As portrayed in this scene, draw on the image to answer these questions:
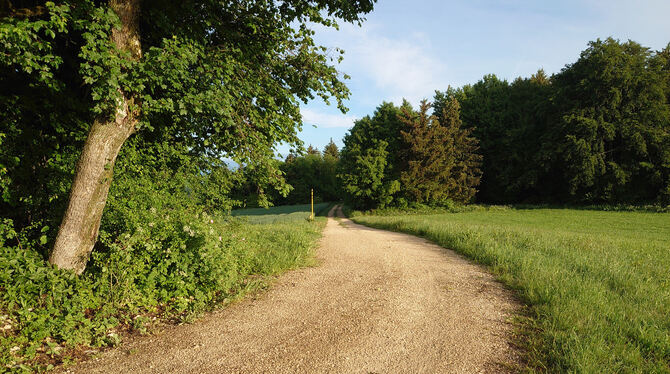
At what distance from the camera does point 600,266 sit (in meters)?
6.26

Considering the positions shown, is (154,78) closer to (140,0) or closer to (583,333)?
(140,0)

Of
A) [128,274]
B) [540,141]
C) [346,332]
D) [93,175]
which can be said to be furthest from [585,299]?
[540,141]

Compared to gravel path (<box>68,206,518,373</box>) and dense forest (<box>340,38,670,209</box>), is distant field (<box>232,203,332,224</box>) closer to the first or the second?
dense forest (<box>340,38,670,209</box>)

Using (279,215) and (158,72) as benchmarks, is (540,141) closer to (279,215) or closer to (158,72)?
(279,215)

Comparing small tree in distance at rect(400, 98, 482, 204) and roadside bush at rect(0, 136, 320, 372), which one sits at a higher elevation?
small tree in distance at rect(400, 98, 482, 204)

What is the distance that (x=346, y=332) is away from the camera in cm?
386

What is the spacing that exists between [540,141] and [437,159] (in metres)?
11.2

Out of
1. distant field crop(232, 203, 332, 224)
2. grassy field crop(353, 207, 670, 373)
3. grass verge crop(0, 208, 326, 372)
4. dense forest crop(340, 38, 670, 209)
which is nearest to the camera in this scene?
grassy field crop(353, 207, 670, 373)

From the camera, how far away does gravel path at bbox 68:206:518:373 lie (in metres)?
3.21

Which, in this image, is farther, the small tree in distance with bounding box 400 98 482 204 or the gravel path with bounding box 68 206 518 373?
the small tree in distance with bounding box 400 98 482 204

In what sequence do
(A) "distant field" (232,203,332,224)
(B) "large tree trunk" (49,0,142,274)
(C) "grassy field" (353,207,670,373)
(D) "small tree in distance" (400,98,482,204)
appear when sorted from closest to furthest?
(C) "grassy field" (353,207,670,373) < (B) "large tree trunk" (49,0,142,274) < (A) "distant field" (232,203,332,224) < (D) "small tree in distance" (400,98,482,204)

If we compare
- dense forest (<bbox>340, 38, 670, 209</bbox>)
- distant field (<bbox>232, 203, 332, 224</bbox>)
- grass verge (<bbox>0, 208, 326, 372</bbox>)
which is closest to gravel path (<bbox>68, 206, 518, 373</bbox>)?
grass verge (<bbox>0, 208, 326, 372</bbox>)

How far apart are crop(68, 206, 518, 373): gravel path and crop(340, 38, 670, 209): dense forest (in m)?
25.7

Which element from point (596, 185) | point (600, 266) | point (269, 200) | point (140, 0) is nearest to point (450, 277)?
point (600, 266)
